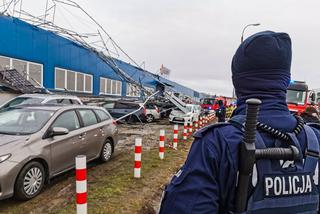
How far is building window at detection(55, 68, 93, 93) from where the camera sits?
2091 cm

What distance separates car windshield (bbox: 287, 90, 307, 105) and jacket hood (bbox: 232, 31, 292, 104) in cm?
1906

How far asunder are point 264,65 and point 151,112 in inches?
870

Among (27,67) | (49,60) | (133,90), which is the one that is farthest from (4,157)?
(133,90)

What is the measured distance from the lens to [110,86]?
29484 mm

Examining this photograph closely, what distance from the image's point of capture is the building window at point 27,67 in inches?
648

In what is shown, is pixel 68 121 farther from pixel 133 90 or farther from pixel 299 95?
pixel 133 90

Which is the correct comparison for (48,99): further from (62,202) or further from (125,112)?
(125,112)

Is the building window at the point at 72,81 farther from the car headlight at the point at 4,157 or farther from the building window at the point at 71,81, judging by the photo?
the car headlight at the point at 4,157

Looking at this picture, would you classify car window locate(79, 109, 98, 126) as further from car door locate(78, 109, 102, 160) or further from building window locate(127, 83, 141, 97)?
building window locate(127, 83, 141, 97)

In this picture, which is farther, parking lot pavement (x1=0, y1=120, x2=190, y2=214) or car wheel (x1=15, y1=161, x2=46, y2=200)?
car wheel (x1=15, y1=161, x2=46, y2=200)

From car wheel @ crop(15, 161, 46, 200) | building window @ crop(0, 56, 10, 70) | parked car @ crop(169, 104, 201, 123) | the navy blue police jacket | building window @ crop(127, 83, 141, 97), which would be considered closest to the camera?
the navy blue police jacket

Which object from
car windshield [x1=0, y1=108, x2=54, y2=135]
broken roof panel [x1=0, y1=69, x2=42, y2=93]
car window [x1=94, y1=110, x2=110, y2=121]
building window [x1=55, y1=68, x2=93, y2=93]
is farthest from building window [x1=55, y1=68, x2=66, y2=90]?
car windshield [x1=0, y1=108, x2=54, y2=135]

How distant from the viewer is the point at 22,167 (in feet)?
16.6

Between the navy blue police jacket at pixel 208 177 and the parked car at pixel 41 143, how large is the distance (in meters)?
4.23
